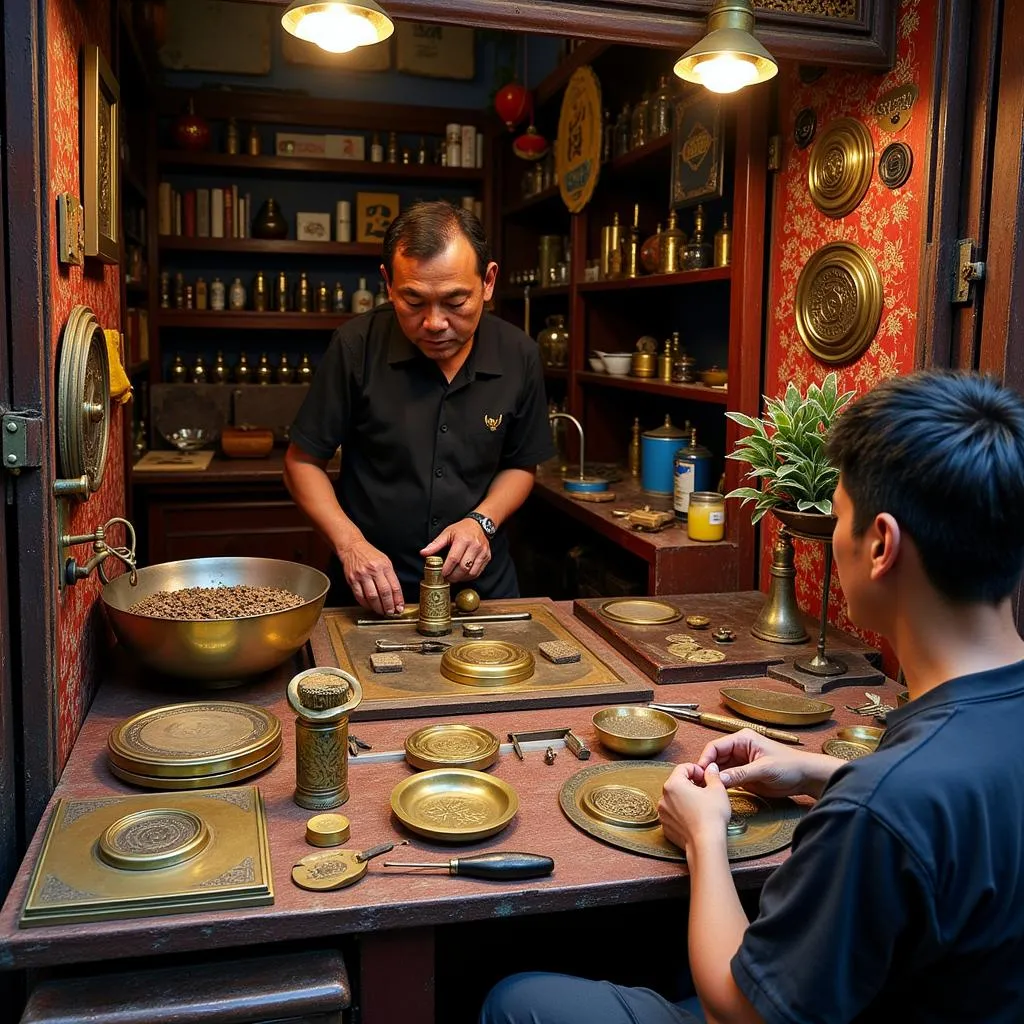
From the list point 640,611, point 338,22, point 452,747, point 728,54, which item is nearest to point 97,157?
point 338,22

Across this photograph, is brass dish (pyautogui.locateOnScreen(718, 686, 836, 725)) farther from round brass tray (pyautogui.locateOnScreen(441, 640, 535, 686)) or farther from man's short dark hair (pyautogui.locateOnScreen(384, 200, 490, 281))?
man's short dark hair (pyautogui.locateOnScreen(384, 200, 490, 281))

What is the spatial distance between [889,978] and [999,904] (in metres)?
0.15

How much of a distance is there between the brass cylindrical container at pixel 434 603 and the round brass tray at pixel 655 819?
2.22 feet

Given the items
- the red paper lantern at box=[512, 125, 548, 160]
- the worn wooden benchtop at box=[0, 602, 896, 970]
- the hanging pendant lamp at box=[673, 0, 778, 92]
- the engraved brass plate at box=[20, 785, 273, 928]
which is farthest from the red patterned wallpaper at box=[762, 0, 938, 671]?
the red paper lantern at box=[512, 125, 548, 160]

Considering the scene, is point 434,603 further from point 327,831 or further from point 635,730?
point 327,831

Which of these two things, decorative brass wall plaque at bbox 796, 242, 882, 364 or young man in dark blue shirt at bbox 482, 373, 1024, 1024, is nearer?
young man in dark blue shirt at bbox 482, 373, 1024, 1024

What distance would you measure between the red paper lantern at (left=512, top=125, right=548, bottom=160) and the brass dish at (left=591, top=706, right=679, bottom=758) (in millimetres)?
3628

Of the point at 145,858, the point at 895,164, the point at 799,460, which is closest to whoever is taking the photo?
the point at 145,858

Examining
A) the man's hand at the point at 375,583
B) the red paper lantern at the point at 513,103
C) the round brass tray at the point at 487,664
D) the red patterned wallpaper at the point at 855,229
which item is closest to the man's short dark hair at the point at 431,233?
the man's hand at the point at 375,583

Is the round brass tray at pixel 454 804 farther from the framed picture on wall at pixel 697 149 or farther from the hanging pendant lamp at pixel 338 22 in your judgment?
the framed picture on wall at pixel 697 149

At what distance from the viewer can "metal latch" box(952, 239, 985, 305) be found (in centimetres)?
203

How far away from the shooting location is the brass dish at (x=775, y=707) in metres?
1.82

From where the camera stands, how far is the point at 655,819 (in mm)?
1481

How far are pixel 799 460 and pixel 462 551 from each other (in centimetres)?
78
